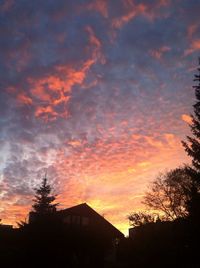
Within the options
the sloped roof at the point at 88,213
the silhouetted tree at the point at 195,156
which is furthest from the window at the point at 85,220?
the silhouetted tree at the point at 195,156

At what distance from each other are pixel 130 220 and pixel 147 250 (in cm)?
1070

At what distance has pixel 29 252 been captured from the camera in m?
20.1

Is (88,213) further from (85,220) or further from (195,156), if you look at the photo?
(195,156)

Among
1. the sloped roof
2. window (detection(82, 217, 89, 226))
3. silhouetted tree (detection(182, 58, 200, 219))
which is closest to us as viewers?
silhouetted tree (detection(182, 58, 200, 219))

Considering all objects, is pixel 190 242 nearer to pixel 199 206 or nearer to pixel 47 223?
pixel 199 206

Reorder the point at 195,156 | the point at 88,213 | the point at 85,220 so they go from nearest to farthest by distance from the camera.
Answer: the point at 195,156 < the point at 85,220 < the point at 88,213

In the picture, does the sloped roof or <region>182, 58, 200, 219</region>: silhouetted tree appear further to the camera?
the sloped roof

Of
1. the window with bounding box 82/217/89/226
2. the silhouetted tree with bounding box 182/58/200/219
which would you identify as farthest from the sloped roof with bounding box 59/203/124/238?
the silhouetted tree with bounding box 182/58/200/219

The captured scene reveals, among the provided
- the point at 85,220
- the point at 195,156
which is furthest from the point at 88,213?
the point at 195,156

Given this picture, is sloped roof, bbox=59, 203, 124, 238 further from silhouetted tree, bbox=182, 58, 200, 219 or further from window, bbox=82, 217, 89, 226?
silhouetted tree, bbox=182, 58, 200, 219

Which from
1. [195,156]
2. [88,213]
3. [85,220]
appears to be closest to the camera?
[195,156]

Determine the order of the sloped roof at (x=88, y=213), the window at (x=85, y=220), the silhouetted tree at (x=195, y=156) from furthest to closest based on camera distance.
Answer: the window at (x=85, y=220)
the sloped roof at (x=88, y=213)
the silhouetted tree at (x=195, y=156)

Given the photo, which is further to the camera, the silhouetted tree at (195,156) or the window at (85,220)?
the window at (85,220)

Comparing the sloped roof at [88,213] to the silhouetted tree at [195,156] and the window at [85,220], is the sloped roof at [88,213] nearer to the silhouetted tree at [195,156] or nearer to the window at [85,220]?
the window at [85,220]
